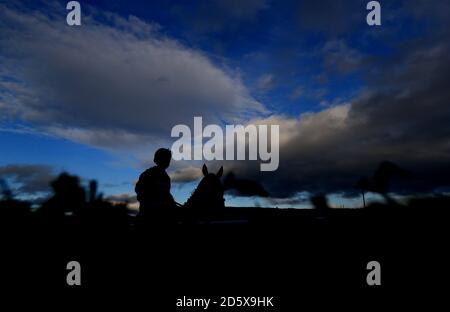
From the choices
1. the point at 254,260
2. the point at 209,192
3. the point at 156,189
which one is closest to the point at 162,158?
the point at 156,189

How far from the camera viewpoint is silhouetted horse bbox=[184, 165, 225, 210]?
25.5 ft

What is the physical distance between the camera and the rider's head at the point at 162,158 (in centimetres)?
512

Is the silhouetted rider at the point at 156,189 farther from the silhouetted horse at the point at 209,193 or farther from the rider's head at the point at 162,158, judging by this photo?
the silhouetted horse at the point at 209,193

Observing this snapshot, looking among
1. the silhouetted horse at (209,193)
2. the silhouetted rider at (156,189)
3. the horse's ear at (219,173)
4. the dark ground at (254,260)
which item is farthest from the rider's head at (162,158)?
the horse's ear at (219,173)

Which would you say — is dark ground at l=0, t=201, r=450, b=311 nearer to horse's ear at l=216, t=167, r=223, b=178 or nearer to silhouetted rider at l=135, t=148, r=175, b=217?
silhouetted rider at l=135, t=148, r=175, b=217

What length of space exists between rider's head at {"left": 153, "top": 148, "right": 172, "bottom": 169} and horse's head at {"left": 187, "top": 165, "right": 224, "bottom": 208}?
2744 millimetres

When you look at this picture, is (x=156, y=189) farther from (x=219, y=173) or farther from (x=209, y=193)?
(x=219, y=173)
